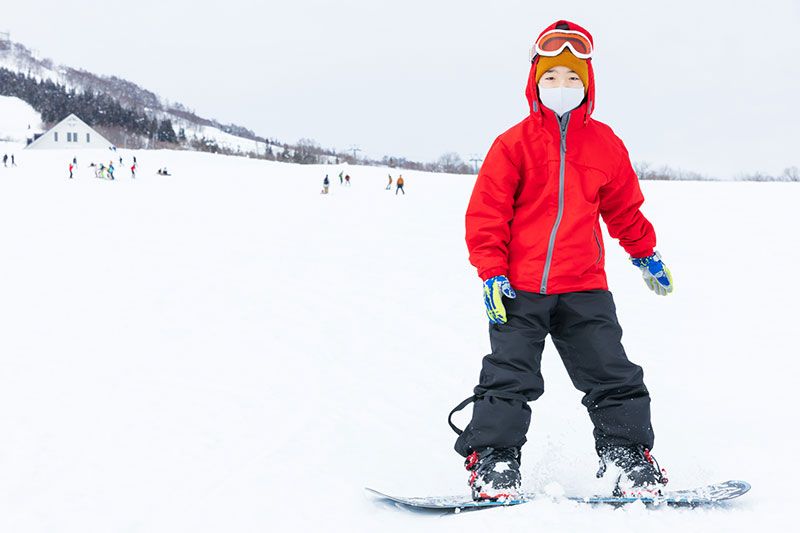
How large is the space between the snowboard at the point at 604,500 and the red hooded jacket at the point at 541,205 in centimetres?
79

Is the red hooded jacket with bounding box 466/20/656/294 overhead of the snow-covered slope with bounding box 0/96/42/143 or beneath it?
beneath

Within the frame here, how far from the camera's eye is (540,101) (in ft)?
8.48

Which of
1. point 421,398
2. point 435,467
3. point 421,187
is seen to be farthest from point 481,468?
point 421,187

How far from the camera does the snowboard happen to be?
87.8 inches

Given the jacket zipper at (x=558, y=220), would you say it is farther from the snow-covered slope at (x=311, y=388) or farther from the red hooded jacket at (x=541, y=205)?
the snow-covered slope at (x=311, y=388)

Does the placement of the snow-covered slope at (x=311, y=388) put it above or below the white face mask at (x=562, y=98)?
below

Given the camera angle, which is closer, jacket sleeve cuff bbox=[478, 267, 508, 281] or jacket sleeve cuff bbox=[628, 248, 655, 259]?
jacket sleeve cuff bbox=[478, 267, 508, 281]

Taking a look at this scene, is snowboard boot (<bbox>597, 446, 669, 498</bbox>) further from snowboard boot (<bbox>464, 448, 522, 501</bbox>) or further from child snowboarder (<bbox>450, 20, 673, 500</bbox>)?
snowboard boot (<bbox>464, 448, 522, 501</bbox>)

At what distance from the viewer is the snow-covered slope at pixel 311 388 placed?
241cm

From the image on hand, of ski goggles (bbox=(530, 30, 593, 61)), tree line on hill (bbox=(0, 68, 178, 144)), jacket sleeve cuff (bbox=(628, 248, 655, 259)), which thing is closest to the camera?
ski goggles (bbox=(530, 30, 593, 61))

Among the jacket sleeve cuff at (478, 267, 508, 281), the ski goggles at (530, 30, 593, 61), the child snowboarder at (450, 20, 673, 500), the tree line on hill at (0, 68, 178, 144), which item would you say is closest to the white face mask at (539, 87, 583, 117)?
the child snowboarder at (450, 20, 673, 500)

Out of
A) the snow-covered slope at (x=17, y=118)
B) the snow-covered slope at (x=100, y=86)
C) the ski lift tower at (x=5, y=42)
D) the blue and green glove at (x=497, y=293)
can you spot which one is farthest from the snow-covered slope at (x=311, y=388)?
the ski lift tower at (x=5, y=42)

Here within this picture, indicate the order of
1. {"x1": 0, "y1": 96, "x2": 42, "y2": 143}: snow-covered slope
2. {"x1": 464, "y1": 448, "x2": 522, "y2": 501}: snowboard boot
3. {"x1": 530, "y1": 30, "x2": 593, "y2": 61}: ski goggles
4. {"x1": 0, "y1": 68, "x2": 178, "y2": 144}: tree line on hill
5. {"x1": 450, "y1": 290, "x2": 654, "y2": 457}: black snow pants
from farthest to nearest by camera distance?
{"x1": 0, "y1": 96, "x2": 42, "y2": 143}: snow-covered slope → {"x1": 0, "y1": 68, "x2": 178, "y2": 144}: tree line on hill → {"x1": 530, "y1": 30, "x2": 593, "y2": 61}: ski goggles → {"x1": 450, "y1": 290, "x2": 654, "y2": 457}: black snow pants → {"x1": 464, "y1": 448, "x2": 522, "y2": 501}: snowboard boot

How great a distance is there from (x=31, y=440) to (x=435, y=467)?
1892 millimetres
